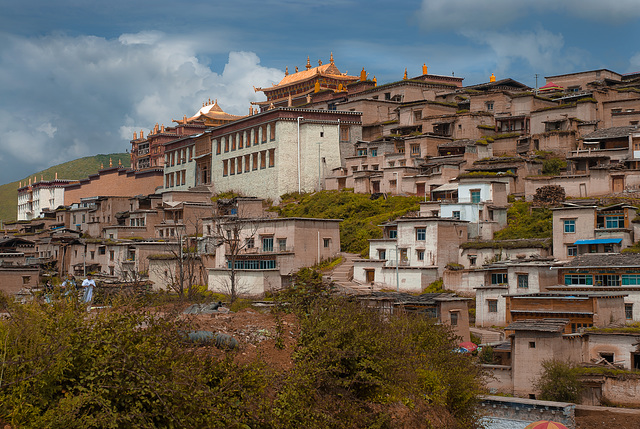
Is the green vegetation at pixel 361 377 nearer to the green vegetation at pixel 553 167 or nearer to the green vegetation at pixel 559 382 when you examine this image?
the green vegetation at pixel 559 382

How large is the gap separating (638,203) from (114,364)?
3434 centimetres

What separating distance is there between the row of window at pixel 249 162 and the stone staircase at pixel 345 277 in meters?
18.1

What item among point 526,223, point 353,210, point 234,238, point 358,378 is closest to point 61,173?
point 353,210

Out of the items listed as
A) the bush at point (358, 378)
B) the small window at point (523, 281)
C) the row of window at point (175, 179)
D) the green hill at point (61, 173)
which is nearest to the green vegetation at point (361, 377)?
the bush at point (358, 378)

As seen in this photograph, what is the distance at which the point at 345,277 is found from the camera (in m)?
39.8

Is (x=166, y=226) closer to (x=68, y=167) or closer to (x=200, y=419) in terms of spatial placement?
(x=200, y=419)

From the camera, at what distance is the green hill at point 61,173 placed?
116506mm

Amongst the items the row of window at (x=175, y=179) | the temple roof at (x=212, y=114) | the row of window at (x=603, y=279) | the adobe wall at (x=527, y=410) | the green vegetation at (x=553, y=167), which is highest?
the temple roof at (x=212, y=114)

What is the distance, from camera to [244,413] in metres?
12.0

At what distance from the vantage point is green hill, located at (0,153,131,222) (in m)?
117

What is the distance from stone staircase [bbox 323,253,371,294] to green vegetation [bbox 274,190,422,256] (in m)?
0.98

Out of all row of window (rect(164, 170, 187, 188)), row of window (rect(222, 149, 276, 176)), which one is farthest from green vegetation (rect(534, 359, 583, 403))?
row of window (rect(164, 170, 187, 188))

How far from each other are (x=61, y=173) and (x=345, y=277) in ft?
354

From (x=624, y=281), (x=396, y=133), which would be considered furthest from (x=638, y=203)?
(x=396, y=133)
